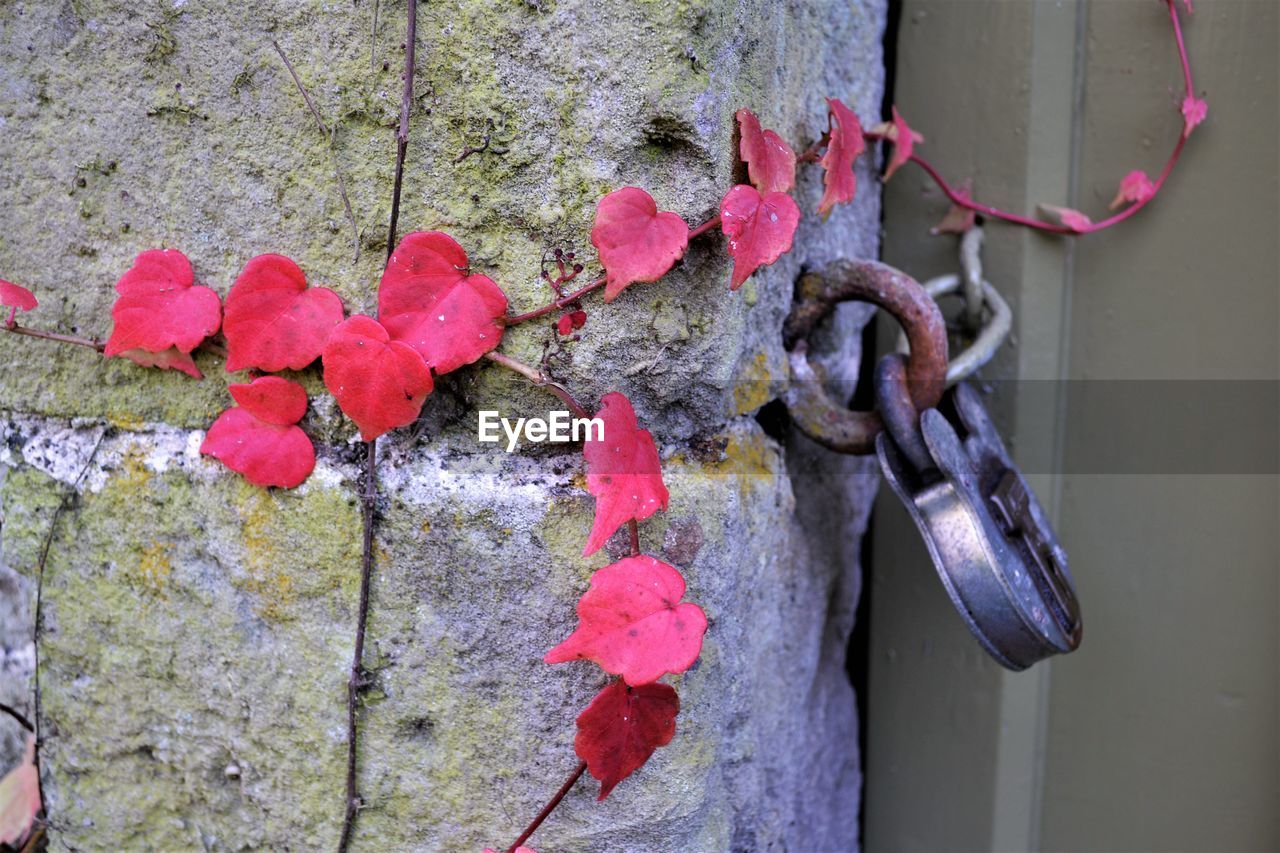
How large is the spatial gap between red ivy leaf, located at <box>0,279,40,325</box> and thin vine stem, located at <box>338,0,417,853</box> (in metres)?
0.29

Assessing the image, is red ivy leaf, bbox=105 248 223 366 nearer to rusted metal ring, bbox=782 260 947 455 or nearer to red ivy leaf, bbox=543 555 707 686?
red ivy leaf, bbox=543 555 707 686

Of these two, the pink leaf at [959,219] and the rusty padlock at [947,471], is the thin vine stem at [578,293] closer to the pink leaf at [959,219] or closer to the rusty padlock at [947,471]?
the rusty padlock at [947,471]

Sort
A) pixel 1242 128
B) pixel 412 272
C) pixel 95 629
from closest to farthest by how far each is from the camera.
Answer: pixel 412 272 → pixel 95 629 → pixel 1242 128

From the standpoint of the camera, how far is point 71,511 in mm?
738

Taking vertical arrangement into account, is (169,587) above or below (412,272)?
below

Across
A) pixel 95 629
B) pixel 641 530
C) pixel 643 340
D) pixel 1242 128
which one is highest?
pixel 1242 128

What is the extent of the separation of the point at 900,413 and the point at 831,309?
0.11m

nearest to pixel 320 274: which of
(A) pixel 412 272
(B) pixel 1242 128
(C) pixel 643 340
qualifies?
(A) pixel 412 272

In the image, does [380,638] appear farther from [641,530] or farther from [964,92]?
[964,92]

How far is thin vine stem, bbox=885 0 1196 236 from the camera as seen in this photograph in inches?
33.4

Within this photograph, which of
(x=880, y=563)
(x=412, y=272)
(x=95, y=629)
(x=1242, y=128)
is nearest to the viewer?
(x=412, y=272)

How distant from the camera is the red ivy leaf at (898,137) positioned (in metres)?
0.87

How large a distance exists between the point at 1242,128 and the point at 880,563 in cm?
52

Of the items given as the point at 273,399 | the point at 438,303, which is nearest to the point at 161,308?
the point at 273,399
